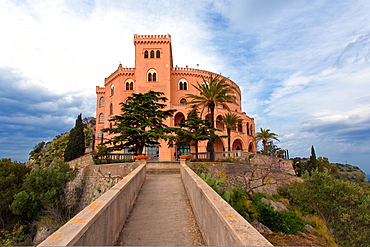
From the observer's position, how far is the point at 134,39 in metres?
34.1

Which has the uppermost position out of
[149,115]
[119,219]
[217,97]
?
[217,97]

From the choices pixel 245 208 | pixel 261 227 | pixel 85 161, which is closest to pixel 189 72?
pixel 85 161

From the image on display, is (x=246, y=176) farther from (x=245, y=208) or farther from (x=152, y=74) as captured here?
(x=152, y=74)

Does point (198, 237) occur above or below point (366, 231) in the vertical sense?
above

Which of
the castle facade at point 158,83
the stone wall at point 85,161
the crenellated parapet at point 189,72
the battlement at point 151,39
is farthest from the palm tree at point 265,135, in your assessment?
the stone wall at point 85,161

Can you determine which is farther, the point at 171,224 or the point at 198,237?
the point at 171,224

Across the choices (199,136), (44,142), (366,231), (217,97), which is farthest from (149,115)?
(44,142)

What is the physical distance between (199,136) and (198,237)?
1741cm

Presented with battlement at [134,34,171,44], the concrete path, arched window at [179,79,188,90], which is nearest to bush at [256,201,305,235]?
the concrete path

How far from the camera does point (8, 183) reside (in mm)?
26172

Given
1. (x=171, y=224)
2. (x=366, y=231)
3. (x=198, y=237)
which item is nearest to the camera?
(x=198, y=237)

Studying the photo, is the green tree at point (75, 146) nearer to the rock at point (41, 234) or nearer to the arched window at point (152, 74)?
the arched window at point (152, 74)

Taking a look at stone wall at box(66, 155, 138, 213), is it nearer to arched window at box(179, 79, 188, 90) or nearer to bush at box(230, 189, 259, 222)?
bush at box(230, 189, 259, 222)

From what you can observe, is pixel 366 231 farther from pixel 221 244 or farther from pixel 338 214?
pixel 221 244
